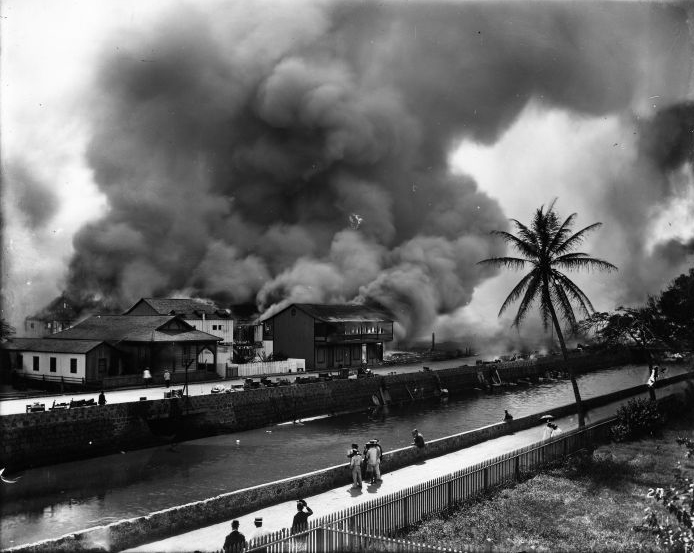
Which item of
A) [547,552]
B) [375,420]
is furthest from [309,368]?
[547,552]

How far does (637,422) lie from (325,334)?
1414 inches

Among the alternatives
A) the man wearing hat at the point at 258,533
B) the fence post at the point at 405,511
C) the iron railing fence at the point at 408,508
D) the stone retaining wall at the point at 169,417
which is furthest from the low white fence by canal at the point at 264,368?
the fence post at the point at 405,511

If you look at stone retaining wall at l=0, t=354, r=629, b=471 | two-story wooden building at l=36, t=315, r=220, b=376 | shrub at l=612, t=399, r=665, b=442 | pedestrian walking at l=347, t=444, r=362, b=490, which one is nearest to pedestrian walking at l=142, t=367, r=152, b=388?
two-story wooden building at l=36, t=315, r=220, b=376

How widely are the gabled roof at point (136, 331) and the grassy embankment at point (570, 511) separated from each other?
98.6 ft

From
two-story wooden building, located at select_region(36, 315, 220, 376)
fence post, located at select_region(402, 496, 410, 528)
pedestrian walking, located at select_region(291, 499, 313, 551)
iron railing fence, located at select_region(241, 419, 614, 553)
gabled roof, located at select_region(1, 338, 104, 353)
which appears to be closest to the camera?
iron railing fence, located at select_region(241, 419, 614, 553)

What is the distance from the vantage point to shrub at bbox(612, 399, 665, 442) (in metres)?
26.4

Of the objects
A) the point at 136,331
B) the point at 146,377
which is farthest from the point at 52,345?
the point at 146,377

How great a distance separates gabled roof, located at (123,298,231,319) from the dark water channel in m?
25.1

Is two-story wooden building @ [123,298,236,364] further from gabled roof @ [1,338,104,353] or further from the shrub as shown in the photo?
the shrub

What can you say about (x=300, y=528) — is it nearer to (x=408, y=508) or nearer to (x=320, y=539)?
(x=320, y=539)

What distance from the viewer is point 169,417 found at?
1268 inches

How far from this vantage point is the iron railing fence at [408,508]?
11867 millimetres

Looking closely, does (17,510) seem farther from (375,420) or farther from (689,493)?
(375,420)

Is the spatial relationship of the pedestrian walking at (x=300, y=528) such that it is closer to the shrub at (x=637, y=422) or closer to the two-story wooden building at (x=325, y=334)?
the shrub at (x=637, y=422)
